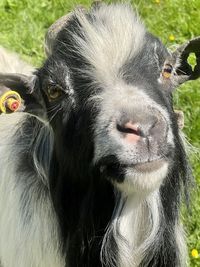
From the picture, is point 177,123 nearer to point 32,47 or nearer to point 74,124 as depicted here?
point 74,124

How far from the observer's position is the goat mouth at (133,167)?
288 cm

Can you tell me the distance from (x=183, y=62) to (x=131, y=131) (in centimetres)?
96

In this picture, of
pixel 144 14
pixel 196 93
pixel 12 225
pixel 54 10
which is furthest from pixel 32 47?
pixel 12 225

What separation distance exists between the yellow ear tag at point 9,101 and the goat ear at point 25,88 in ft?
0.25

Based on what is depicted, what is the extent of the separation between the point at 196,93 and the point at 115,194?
90.6 inches

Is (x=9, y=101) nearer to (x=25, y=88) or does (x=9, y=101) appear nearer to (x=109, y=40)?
(x=25, y=88)

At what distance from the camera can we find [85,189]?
3.21 metres

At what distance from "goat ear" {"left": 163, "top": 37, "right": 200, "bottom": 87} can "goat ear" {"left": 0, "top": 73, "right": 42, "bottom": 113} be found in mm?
644

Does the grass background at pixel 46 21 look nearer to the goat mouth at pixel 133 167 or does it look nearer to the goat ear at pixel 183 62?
the goat ear at pixel 183 62

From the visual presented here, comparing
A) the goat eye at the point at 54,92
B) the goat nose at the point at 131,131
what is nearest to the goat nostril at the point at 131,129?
the goat nose at the point at 131,131

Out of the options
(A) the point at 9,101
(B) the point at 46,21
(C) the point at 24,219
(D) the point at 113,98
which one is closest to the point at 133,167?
(D) the point at 113,98

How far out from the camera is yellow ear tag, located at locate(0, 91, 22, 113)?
3182 millimetres

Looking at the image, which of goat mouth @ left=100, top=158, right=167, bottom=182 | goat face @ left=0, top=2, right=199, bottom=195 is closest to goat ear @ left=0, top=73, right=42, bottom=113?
goat face @ left=0, top=2, right=199, bottom=195

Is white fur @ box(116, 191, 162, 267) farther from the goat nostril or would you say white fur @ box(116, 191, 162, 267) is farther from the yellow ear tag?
the yellow ear tag
